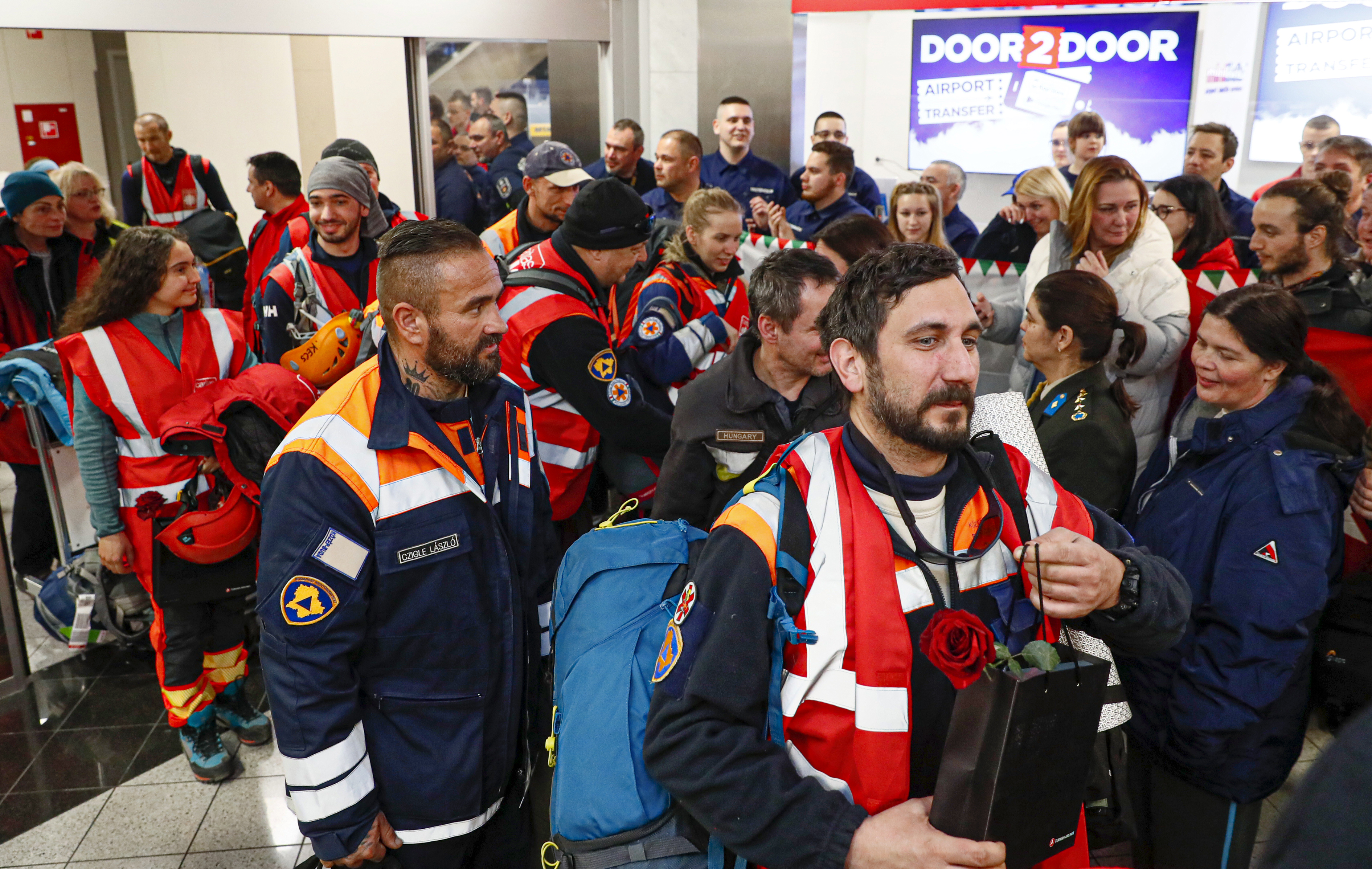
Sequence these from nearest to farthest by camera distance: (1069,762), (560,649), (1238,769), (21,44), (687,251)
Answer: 1. (1069,762)
2. (560,649)
3. (1238,769)
4. (687,251)
5. (21,44)

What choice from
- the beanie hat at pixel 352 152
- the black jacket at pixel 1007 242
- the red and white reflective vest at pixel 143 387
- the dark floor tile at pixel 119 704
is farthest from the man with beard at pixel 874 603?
the beanie hat at pixel 352 152

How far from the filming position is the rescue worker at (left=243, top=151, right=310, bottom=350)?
5344 mm

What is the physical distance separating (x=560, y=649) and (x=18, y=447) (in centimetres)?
402

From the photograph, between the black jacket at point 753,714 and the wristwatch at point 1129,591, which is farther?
the wristwatch at point 1129,591

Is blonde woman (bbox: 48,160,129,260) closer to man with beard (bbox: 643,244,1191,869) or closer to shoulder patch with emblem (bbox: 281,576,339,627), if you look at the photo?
shoulder patch with emblem (bbox: 281,576,339,627)

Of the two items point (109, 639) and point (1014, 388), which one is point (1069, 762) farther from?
point (109, 639)

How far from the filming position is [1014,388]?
359cm

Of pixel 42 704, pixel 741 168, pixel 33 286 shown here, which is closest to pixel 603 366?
pixel 42 704

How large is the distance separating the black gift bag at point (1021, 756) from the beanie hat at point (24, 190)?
5.15 meters

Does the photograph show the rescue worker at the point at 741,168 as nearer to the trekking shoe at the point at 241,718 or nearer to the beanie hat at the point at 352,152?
the beanie hat at the point at 352,152

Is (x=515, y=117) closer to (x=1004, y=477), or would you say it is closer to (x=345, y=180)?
(x=345, y=180)

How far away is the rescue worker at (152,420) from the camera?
10.7 ft

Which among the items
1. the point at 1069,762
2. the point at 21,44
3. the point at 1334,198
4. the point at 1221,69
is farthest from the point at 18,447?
the point at 1221,69

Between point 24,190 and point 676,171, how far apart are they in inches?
135
